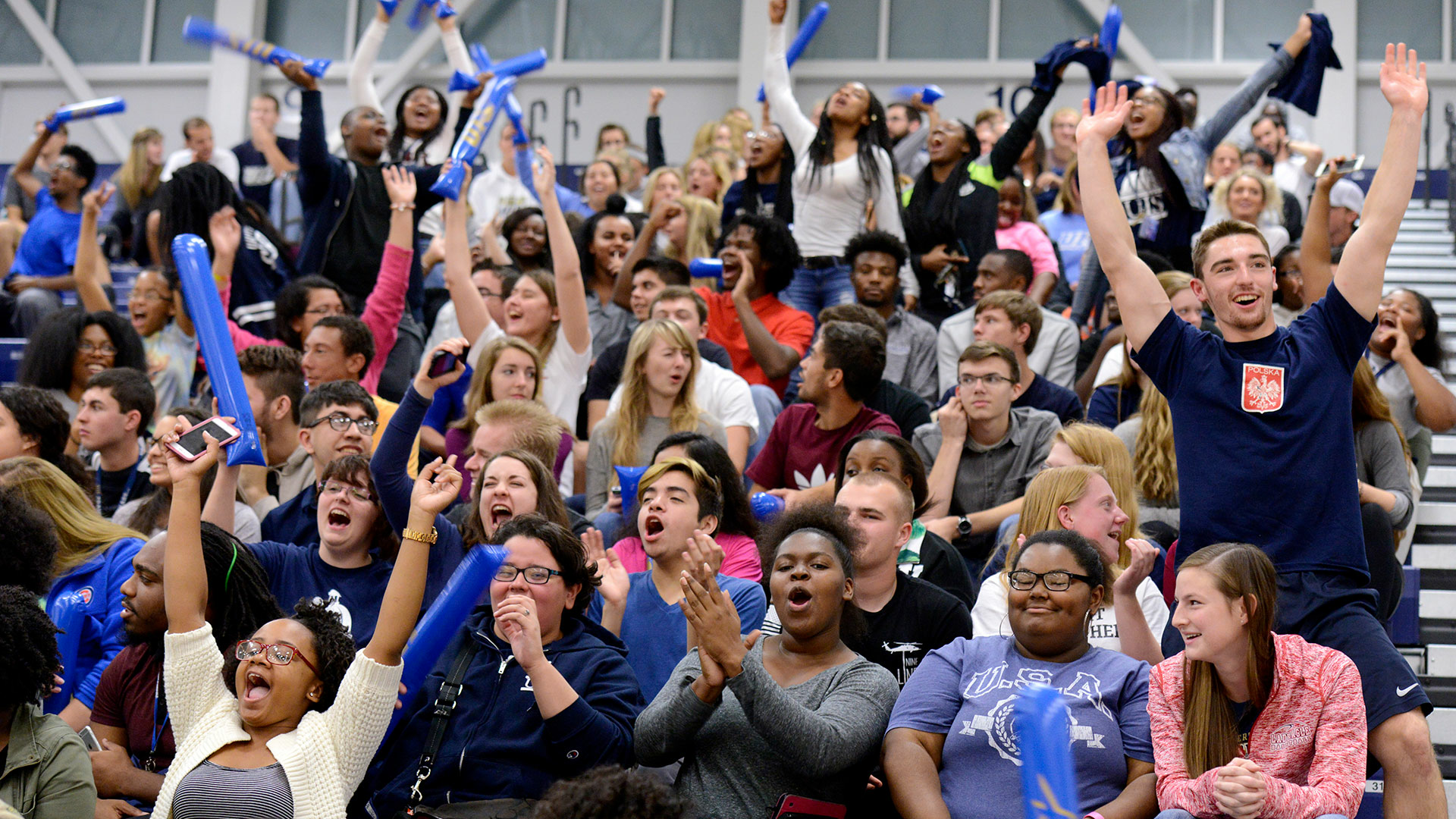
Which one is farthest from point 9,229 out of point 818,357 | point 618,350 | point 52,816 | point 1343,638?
point 1343,638

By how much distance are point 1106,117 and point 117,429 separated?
3.75 m

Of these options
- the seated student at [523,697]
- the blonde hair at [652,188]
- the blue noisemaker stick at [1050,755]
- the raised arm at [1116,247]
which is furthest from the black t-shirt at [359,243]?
the blue noisemaker stick at [1050,755]

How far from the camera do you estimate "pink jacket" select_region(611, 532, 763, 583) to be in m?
4.62

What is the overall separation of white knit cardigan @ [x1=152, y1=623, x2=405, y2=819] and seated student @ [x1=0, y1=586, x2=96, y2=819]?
0.63 feet

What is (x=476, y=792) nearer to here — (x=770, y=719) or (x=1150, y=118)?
(x=770, y=719)


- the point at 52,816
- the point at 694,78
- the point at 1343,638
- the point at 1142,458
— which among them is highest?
the point at 694,78

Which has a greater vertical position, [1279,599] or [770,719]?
[1279,599]

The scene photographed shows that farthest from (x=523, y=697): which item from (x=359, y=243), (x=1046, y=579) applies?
(x=359, y=243)

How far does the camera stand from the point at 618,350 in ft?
22.0

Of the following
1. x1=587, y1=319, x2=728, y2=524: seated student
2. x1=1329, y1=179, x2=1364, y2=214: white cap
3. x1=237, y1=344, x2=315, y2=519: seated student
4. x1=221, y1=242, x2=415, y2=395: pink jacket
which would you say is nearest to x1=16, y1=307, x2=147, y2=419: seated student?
x1=221, y1=242, x2=415, y2=395: pink jacket

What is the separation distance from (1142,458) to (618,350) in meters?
2.49

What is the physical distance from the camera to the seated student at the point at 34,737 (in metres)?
3.19

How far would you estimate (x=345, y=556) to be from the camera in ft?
14.2

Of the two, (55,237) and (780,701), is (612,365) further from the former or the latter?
(55,237)
